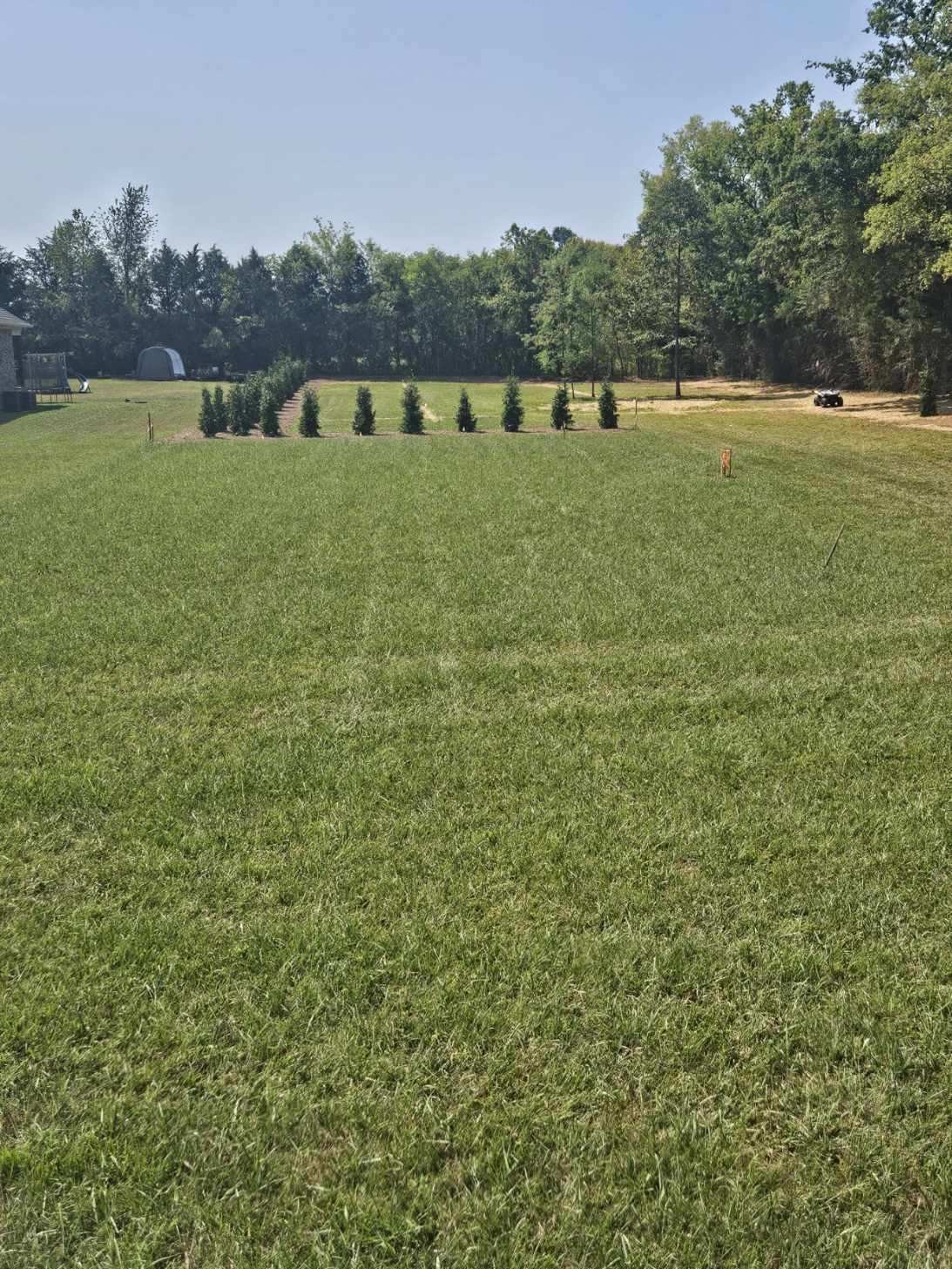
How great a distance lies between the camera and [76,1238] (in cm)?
276

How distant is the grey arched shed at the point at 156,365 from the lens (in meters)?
61.1

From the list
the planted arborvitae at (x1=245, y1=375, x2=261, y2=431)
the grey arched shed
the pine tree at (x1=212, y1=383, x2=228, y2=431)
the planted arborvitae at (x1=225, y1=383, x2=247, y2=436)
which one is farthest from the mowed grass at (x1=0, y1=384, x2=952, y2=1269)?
the grey arched shed

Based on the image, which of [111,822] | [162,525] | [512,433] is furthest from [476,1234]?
[512,433]

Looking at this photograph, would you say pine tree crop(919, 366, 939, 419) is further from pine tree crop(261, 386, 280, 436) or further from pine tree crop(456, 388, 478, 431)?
pine tree crop(261, 386, 280, 436)

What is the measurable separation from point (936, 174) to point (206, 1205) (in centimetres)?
3143

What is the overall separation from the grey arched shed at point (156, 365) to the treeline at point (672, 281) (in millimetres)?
6442

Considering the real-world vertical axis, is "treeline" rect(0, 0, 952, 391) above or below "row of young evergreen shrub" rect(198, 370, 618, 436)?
above

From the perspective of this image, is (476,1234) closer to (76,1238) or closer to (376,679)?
(76,1238)

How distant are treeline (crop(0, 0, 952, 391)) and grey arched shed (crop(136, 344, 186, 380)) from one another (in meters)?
6.44

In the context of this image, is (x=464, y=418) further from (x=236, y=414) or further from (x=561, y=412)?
(x=236, y=414)

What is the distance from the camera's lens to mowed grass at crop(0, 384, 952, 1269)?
9.49 feet

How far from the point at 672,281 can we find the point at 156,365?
123 feet

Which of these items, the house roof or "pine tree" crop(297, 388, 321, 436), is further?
the house roof

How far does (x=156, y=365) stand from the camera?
201 feet
